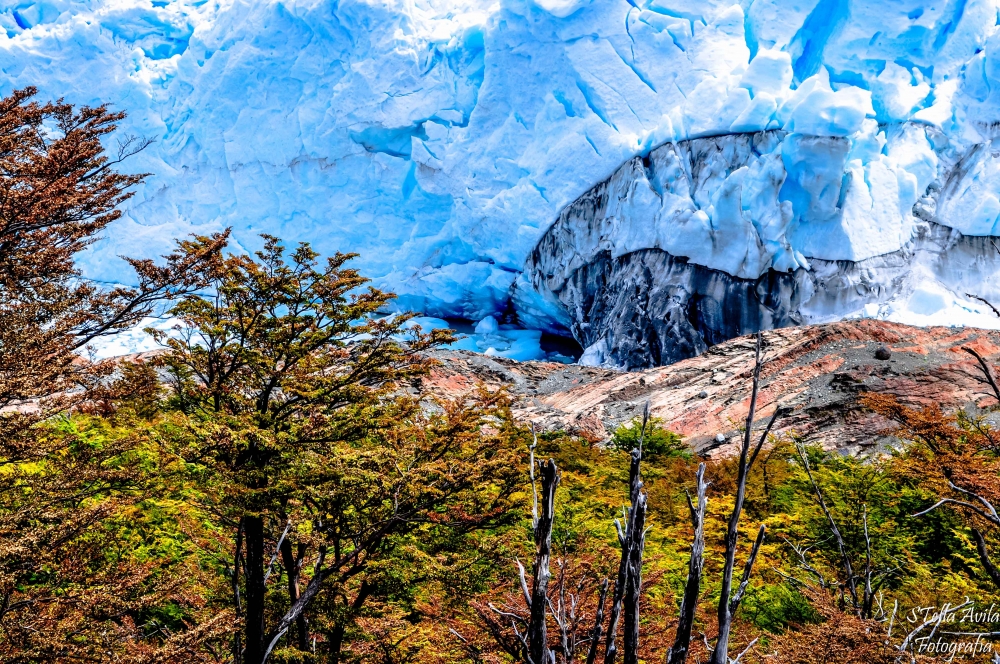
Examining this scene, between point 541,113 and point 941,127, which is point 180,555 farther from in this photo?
point 941,127

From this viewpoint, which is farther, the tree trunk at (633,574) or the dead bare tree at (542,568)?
the dead bare tree at (542,568)

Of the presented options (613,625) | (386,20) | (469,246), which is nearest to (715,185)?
(469,246)

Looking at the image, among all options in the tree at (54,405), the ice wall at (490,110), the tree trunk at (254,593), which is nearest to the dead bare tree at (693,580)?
the tree trunk at (254,593)

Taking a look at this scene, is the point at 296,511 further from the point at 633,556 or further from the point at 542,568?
the point at 633,556

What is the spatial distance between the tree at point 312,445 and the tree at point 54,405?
0.84m

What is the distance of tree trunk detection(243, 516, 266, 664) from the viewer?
16.0 ft

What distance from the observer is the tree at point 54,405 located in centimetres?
503

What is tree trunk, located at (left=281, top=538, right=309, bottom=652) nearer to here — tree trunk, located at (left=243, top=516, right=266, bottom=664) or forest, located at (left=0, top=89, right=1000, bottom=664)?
forest, located at (left=0, top=89, right=1000, bottom=664)

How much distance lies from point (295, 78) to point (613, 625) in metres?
33.1

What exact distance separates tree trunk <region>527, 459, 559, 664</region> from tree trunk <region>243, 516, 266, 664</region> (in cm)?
304

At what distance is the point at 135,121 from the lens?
33156 mm

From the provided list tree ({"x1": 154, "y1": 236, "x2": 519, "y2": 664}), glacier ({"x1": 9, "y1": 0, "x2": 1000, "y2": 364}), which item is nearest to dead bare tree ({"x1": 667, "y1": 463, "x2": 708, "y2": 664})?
tree ({"x1": 154, "y1": 236, "x2": 519, "y2": 664})
